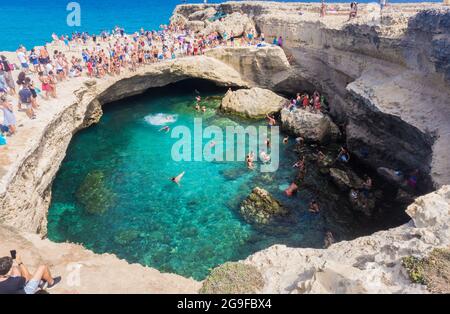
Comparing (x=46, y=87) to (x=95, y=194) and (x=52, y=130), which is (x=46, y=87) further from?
(x=95, y=194)

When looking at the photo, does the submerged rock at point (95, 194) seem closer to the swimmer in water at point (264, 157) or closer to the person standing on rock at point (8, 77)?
the person standing on rock at point (8, 77)

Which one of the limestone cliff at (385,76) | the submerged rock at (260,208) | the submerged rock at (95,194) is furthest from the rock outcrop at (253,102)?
the submerged rock at (95,194)

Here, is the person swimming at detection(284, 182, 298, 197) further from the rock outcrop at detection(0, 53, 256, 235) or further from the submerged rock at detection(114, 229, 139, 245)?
the rock outcrop at detection(0, 53, 256, 235)

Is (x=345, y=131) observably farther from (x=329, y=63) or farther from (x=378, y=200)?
(x=378, y=200)

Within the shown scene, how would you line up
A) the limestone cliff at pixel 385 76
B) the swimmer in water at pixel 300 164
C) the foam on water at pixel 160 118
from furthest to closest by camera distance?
1. the foam on water at pixel 160 118
2. the swimmer in water at pixel 300 164
3. the limestone cliff at pixel 385 76

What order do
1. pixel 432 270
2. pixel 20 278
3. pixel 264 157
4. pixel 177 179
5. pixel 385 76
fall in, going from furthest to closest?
1. pixel 264 157
2. pixel 177 179
3. pixel 385 76
4. pixel 432 270
5. pixel 20 278

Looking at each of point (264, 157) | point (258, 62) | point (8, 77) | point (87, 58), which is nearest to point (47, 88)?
point (8, 77)

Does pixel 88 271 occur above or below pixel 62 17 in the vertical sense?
below
